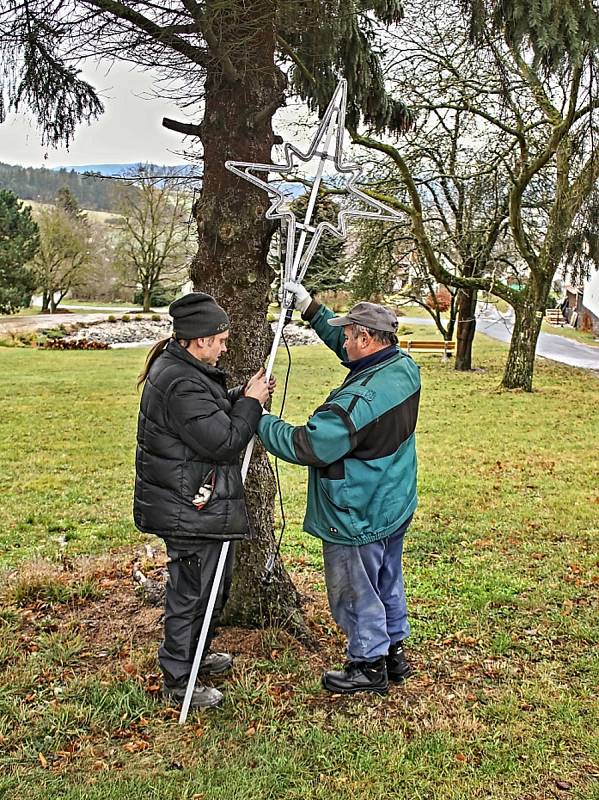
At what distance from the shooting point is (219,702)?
3.59m

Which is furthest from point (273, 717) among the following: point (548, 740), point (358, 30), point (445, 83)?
point (445, 83)

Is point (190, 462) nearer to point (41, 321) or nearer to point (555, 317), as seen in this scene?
point (41, 321)

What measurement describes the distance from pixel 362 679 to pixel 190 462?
4.46 ft

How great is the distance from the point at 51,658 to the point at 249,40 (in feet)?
10.7

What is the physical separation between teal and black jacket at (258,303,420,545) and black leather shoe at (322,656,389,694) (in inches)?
24.9

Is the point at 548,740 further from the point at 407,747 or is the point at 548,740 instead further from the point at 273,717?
the point at 273,717

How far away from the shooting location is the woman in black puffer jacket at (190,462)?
10.8 ft

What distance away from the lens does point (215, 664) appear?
12.6 feet

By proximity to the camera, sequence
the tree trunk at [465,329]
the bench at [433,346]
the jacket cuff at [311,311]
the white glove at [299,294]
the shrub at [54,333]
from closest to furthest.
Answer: the white glove at [299,294]
the jacket cuff at [311,311]
the tree trunk at [465,329]
the bench at [433,346]
the shrub at [54,333]

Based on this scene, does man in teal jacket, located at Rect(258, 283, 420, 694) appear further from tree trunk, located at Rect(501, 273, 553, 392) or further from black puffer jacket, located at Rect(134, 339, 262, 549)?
tree trunk, located at Rect(501, 273, 553, 392)

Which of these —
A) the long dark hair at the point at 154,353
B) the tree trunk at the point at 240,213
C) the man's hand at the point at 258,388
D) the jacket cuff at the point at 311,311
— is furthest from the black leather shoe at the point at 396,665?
the long dark hair at the point at 154,353

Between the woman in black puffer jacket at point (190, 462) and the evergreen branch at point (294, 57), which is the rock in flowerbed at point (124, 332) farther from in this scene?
the woman in black puffer jacket at point (190, 462)

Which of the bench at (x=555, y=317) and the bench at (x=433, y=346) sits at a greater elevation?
the bench at (x=555, y=317)

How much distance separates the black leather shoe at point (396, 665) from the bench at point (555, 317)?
4731 centimetres
